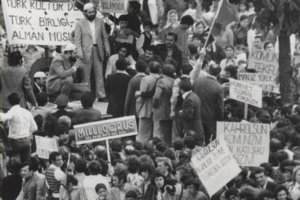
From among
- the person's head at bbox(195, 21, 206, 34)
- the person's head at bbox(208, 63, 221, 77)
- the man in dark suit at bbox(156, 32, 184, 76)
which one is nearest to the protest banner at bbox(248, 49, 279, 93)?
the person's head at bbox(208, 63, 221, 77)

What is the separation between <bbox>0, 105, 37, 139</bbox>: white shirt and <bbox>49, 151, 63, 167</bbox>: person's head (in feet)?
7.04

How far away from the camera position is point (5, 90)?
30.2 meters

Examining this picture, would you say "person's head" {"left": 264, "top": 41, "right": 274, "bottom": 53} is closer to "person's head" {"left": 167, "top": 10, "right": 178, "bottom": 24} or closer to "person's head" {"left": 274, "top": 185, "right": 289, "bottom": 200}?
"person's head" {"left": 167, "top": 10, "right": 178, "bottom": 24}

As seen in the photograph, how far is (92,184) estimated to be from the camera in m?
24.8

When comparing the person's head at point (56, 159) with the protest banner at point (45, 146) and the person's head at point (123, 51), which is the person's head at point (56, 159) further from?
the person's head at point (123, 51)

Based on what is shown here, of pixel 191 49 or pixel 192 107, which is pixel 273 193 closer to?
pixel 192 107

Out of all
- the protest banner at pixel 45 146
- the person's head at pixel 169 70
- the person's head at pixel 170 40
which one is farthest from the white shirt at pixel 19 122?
the person's head at pixel 170 40

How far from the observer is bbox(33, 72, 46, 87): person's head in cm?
3250

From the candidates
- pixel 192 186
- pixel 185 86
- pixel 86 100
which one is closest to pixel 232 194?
pixel 192 186

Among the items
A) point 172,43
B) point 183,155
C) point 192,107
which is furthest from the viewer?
point 172,43

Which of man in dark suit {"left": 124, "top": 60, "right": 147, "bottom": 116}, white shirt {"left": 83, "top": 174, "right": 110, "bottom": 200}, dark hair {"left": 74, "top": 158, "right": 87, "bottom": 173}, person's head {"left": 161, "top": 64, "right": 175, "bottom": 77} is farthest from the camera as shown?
man in dark suit {"left": 124, "top": 60, "right": 147, "bottom": 116}

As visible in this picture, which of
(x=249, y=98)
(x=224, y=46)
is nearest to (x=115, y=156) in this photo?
(x=249, y=98)

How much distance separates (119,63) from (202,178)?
663 centimetres

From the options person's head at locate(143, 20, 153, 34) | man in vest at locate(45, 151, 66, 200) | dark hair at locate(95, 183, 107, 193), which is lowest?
man in vest at locate(45, 151, 66, 200)
